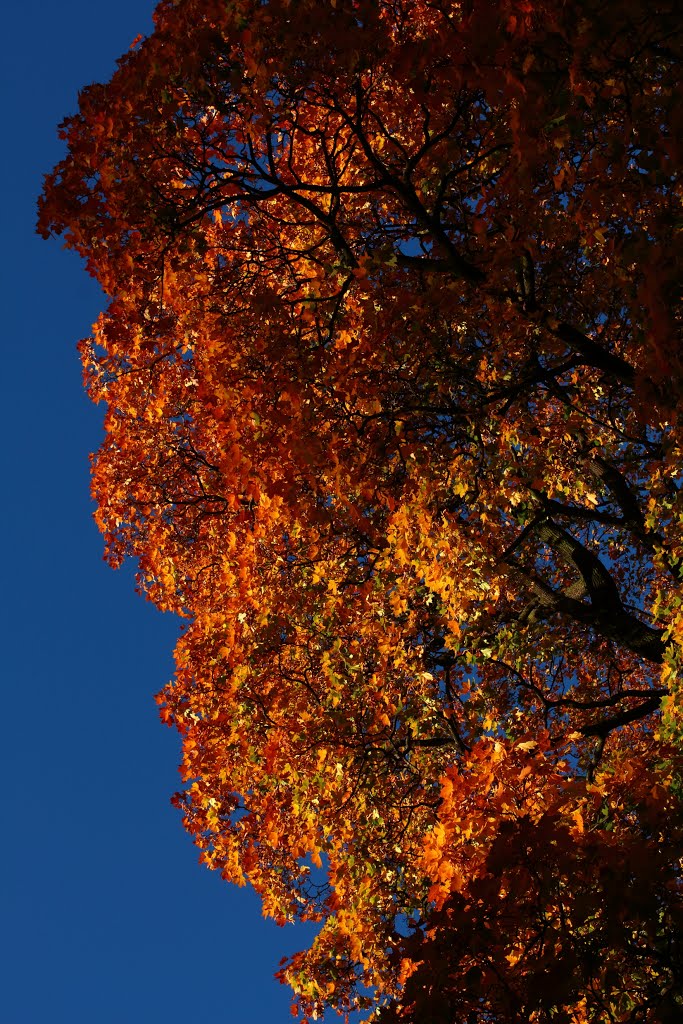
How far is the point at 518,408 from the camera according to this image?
12.9 metres

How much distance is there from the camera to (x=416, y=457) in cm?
1263

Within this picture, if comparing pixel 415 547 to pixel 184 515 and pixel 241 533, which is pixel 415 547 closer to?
pixel 241 533

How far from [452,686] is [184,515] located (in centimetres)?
664

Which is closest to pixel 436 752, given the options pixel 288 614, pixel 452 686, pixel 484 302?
pixel 452 686

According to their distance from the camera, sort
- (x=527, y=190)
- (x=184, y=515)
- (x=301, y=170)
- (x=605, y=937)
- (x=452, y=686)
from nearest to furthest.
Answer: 1. (x=605, y=937)
2. (x=527, y=190)
3. (x=452, y=686)
4. (x=301, y=170)
5. (x=184, y=515)

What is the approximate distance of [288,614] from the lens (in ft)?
49.6

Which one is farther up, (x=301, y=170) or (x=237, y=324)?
(x=301, y=170)

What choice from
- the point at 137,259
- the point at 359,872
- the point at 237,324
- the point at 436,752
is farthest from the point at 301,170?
the point at 359,872

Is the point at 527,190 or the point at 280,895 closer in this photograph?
the point at 527,190

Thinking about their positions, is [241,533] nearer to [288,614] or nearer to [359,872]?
[288,614]

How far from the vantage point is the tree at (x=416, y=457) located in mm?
8508

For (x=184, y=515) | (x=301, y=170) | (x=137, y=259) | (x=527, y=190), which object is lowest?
(x=527, y=190)

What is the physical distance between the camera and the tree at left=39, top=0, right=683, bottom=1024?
8508 mm

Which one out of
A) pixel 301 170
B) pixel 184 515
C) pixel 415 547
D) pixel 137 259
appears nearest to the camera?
pixel 137 259
